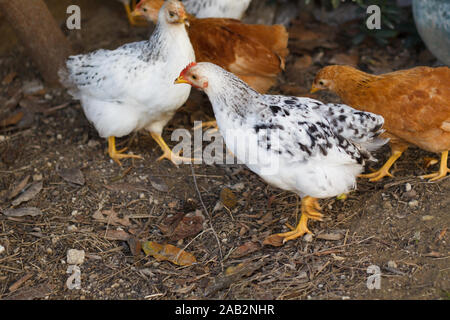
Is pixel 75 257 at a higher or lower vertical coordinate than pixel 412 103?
lower

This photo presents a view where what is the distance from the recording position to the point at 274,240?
3373 millimetres

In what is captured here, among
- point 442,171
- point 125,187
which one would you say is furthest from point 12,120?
point 442,171

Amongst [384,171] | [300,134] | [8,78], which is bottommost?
[384,171]

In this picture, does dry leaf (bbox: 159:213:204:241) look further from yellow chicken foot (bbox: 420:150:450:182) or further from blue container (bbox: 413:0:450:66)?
blue container (bbox: 413:0:450:66)

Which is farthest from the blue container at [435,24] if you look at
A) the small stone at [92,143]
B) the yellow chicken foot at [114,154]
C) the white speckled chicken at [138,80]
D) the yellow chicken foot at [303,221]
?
the small stone at [92,143]

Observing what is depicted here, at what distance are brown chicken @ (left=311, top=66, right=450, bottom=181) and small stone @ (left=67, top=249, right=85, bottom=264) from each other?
2215mm

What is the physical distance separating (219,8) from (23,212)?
2662 millimetres

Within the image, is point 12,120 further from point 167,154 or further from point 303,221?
point 303,221

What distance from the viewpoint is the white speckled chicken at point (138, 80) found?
12.5 ft

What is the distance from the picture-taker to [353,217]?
3.48 meters

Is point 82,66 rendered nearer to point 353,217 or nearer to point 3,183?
point 3,183

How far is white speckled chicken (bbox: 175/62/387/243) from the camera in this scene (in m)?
3.07

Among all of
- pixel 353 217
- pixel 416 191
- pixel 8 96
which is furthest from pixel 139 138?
pixel 416 191

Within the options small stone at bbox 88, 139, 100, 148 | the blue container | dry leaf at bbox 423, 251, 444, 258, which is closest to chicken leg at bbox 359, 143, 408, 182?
dry leaf at bbox 423, 251, 444, 258
